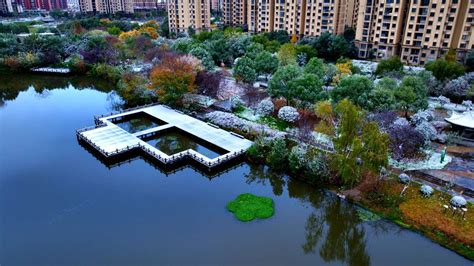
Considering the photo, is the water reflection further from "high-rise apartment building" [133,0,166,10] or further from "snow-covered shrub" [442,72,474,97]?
"high-rise apartment building" [133,0,166,10]

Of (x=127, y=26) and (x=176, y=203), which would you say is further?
(x=127, y=26)

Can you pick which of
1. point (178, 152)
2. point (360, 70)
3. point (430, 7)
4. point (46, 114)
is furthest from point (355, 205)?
point (430, 7)

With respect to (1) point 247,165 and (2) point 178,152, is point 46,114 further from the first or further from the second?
(1) point 247,165

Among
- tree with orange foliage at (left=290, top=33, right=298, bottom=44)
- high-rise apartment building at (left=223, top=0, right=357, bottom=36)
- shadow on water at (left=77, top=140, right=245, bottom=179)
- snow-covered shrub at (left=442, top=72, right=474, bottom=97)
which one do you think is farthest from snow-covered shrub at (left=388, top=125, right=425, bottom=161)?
tree with orange foliage at (left=290, top=33, right=298, bottom=44)

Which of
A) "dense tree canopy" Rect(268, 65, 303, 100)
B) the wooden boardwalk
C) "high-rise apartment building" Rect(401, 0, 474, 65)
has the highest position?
"high-rise apartment building" Rect(401, 0, 474, 65)

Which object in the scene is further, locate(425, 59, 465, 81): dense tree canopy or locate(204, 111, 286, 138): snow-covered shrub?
locate(425, 59, 465, 81): dense tree canopy

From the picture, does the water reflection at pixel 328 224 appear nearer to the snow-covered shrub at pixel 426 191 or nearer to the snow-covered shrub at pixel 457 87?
the snow-covered shrub at pixel 426 191

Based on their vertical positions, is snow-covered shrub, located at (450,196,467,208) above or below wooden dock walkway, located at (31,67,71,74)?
below

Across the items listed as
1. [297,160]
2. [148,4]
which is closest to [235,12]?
[297,160]
